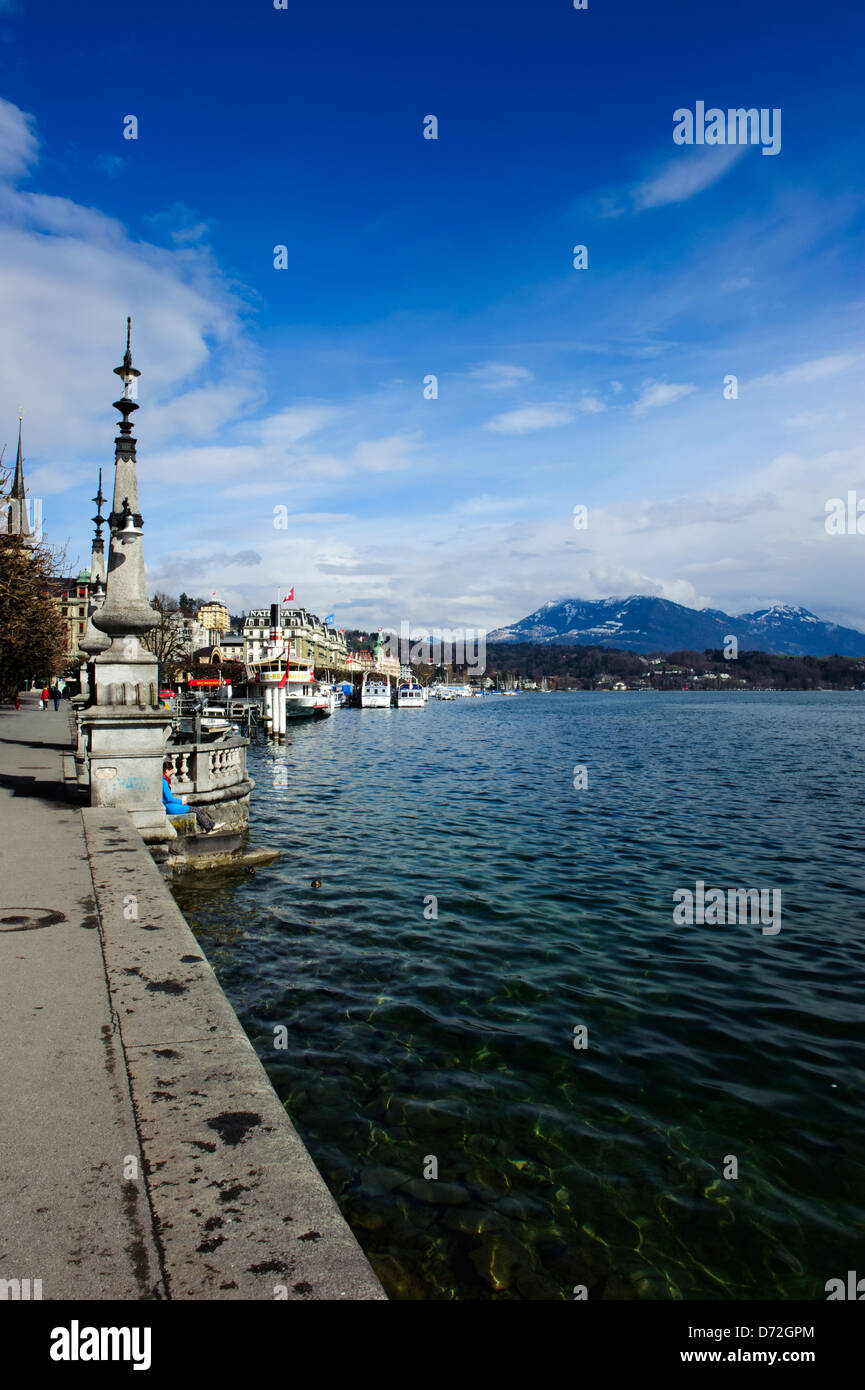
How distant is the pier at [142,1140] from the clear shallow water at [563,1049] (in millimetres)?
1970

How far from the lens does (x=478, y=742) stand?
5809cm

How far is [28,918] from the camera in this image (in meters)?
7.06

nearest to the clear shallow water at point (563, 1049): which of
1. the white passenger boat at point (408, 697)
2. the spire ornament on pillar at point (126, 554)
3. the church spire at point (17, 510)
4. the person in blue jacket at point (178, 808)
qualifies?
the person in blue jacket at point (178, 808)

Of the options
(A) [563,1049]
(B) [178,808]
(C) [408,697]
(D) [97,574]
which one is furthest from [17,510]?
(C) [408,697]

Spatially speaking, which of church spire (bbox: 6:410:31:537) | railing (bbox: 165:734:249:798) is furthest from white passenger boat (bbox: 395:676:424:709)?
railing (bbox: 165:734:249:798)

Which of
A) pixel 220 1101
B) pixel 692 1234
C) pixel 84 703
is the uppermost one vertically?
pixel 84 703

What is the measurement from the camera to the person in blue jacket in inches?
585

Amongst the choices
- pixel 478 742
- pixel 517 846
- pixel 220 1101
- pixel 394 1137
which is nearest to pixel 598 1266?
pixel 394 1137

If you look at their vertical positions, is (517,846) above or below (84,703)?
below

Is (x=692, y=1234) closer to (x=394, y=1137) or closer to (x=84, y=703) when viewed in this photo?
(x=394, y=1137)

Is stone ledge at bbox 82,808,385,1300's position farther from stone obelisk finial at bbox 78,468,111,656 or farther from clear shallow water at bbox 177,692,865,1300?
stone obelisk finial at bbox 78,468,111,656

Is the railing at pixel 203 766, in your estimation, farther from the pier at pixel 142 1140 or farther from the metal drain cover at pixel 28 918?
the pier at pixel 142 1140

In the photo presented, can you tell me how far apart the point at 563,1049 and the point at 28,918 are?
18.3 feet
